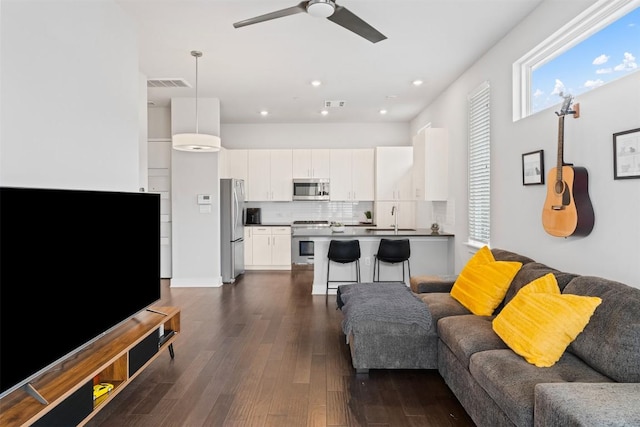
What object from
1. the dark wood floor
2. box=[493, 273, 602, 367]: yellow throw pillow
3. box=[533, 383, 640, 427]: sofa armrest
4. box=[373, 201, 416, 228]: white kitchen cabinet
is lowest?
the dark wood floor

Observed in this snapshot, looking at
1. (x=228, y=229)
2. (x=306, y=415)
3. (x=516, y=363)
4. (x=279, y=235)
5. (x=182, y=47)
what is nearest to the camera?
(x=516, y=363)

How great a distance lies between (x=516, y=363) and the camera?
6.78ft

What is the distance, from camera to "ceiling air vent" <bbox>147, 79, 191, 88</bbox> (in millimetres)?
5070

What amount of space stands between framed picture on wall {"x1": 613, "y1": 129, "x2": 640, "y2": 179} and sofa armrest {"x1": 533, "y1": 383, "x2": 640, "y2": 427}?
49.7 inches

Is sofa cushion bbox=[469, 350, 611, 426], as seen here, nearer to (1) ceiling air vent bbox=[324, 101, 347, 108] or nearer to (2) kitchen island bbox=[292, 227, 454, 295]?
(2) kitchen island bbox=[292, 227, 454, 295]

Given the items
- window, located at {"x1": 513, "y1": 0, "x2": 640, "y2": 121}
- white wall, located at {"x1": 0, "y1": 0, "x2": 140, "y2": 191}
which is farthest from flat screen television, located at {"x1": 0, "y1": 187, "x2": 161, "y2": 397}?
window, located at {"x1": 513, "y1": 0, "x2": 640, "y2": 121}

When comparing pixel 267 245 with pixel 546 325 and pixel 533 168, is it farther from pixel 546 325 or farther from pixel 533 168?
pixel 546 325

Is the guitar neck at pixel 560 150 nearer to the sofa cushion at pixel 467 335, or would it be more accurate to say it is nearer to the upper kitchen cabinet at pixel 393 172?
the sofa cushion at pixel 467 335

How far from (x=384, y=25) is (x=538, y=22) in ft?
4.21

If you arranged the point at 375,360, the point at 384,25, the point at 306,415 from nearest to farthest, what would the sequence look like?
the point at 306,415 → the point at 375,360 → the point at 384,25

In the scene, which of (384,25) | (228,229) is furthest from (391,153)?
(384,25)

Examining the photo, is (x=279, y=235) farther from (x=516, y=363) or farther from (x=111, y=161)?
(x=516, y=363)

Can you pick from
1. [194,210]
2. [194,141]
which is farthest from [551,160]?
[194,210]

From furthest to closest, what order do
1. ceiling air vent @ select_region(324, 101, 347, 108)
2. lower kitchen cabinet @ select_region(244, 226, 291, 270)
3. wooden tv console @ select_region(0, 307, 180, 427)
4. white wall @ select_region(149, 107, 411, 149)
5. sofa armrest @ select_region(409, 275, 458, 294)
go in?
white wall @ select_region(149, 107, 411, 149)
lower kitchen cabinet @ select_region(244, 226, 291, 270)
ceiling air vent @ select_region(324, 101, 347, 108)
sofa armrest @ select_region(409, 275, 458, 294)
wooden tv console @ select_region(0, 307, 180, 427)
